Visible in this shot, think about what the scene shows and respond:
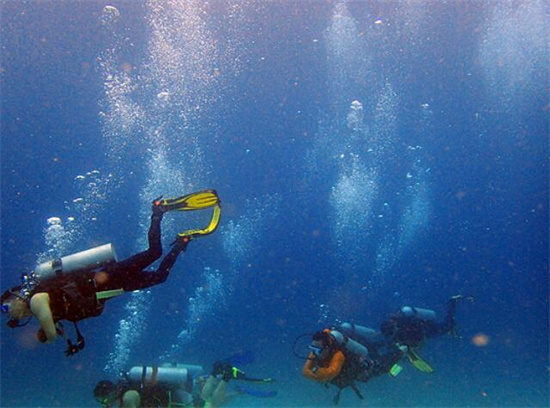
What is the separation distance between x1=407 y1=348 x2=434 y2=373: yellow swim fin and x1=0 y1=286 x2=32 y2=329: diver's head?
7.06m

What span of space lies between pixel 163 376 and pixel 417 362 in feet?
16.6

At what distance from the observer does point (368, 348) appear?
8.47 metres

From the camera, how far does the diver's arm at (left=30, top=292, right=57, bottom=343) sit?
4418 millimetres

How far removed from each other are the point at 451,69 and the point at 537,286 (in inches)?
1446

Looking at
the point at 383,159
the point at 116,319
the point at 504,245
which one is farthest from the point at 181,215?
the point at 504,245

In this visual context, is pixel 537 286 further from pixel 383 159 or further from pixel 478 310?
pixel 383 159

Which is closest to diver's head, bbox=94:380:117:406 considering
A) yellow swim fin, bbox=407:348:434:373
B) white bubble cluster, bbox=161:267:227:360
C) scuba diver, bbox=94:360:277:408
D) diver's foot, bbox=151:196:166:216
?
Result: scuba diver, bbox=94:360:277:408

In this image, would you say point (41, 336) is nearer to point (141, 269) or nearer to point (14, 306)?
point (14, 306)

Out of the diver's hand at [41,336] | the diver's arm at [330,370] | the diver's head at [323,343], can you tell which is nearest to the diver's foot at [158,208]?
the diver's hand at [41,336]

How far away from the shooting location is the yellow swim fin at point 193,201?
19.3 feet

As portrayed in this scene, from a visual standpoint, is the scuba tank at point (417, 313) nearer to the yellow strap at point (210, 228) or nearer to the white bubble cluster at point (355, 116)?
the yellow strap at point (210, 228)

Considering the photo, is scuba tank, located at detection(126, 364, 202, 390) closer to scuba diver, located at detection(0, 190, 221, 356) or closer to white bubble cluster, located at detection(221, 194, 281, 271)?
scuba diver, located at detection(0, 190, 221, 356)

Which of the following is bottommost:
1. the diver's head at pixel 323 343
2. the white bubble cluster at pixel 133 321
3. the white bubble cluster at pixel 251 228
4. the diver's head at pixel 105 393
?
the diver's head at pixel 105 393

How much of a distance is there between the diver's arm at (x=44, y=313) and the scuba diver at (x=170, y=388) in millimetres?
1944
